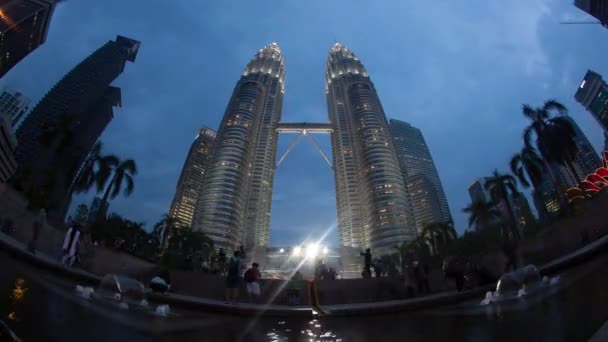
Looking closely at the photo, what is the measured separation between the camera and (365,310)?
9.85m

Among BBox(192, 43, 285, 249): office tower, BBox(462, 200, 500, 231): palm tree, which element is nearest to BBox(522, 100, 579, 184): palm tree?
BBox(462, 200, 500, 231): palm tree

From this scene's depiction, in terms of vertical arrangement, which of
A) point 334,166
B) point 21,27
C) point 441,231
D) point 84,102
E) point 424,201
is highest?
point 84,102

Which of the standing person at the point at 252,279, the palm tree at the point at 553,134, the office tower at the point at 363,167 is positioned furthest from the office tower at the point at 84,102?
the office tower at the point at 363,167

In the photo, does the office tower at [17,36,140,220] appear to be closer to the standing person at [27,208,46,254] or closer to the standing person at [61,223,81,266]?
the standing person at [27,208,46,254]

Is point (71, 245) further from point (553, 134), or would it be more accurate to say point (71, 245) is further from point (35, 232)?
point (553, 134)

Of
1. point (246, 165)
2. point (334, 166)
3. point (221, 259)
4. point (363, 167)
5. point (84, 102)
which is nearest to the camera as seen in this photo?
point (221, 259)

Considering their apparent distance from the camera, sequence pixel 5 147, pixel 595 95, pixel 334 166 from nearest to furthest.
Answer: pixel 5 147 < pixel 595 95 < pixel 334 166

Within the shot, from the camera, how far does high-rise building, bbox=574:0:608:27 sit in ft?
170

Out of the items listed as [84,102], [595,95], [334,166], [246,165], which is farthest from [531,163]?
[84,102]

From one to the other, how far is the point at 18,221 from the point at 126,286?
13.9 meters

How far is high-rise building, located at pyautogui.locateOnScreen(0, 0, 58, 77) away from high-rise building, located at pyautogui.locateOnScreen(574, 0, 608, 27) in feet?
394

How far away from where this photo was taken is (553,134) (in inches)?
1444

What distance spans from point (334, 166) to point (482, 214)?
9075 centimetres

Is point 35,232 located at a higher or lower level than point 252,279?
higher
